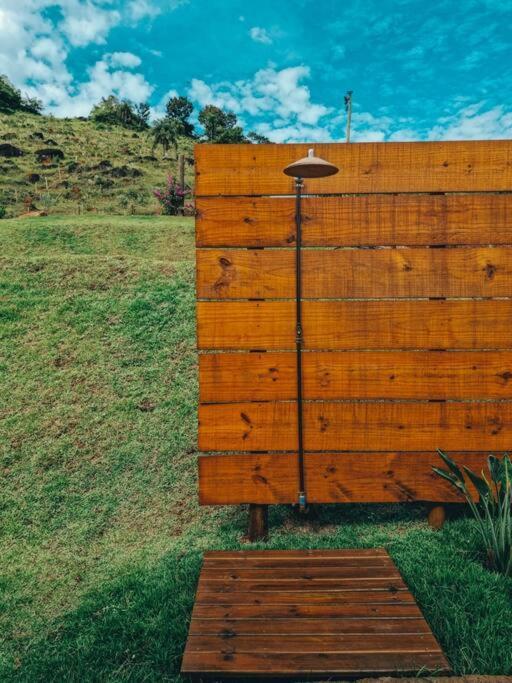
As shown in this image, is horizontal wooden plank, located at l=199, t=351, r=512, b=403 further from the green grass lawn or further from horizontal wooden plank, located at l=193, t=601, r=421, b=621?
horizontal wooden plank, located at l=193, t=601, r=421, b=621

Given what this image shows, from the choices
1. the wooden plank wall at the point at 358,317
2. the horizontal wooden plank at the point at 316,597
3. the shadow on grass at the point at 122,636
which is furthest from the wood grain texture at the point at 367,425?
the horizontal wooden plank at the point at 316,597

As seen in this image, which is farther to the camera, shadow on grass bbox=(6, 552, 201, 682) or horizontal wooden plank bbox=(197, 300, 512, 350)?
horizontal wooden plank bbox=(197, 300, 512, 350)

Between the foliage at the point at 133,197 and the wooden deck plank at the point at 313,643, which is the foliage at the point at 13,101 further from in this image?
the wooden deck plank at the point at 313,643

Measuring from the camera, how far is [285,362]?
3125 millimetres

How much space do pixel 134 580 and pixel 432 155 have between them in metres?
3.14

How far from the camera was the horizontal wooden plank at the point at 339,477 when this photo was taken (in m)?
3.16

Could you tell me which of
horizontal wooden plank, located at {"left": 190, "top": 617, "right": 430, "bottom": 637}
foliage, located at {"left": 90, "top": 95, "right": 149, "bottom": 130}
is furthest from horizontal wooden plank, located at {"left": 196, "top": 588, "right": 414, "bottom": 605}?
foliage, located at {"left": 90, "top": 95, "right": 149, "bottom": 130}

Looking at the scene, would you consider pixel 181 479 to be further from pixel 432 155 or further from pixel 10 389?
pixel 432 155

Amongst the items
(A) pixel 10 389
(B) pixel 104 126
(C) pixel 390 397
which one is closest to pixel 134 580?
(C) pixel 390 397

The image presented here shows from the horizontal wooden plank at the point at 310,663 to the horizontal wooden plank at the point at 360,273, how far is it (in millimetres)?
1926

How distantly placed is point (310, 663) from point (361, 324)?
1.90 m

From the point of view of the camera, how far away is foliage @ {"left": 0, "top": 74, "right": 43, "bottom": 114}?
4741 cm

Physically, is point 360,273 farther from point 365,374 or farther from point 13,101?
point 13,101

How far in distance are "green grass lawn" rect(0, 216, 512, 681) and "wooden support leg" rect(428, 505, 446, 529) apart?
79 mm
